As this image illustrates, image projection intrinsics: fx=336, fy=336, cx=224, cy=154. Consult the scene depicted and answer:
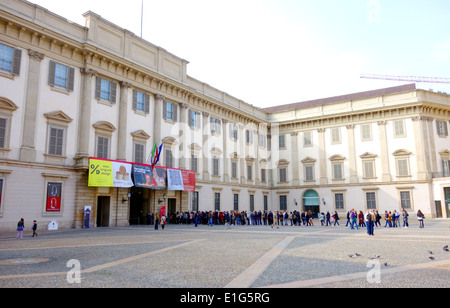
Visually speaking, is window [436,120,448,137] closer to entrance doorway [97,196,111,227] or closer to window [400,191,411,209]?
window [400,191,411,209]

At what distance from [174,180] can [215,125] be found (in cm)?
989

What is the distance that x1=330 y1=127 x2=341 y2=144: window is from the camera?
43.1 metres

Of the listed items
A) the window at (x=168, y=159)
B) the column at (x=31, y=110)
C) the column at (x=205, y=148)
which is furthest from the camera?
the column at (x=205, y=148)

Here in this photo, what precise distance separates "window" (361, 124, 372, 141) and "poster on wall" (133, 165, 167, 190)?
2550 centimetres

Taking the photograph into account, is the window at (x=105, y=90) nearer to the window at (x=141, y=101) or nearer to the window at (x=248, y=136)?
the window at (x=141, y=101)

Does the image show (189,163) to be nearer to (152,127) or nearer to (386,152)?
(152,127)

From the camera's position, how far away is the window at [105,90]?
26.6m

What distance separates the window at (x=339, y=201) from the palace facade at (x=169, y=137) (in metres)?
0.18

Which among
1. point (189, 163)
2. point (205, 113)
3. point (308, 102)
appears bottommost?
point (189, 163)

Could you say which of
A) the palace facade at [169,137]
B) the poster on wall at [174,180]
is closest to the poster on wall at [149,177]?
the poster on wall at [174,180]

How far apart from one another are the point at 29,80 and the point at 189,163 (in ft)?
52.6

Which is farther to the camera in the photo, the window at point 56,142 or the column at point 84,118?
the column at point 84,118

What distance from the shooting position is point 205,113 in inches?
1455
